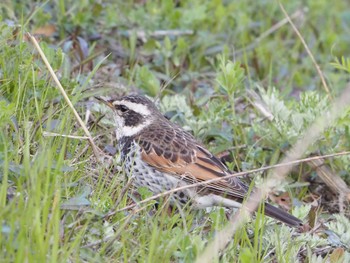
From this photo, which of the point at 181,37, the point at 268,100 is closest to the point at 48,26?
the point at 181,37

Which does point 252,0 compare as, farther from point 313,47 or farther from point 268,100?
point 268,100

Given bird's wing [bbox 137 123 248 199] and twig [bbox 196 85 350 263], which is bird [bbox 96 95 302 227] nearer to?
bird's wing [bbox 137 123 248 199]

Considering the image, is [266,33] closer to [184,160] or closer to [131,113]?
[131,113]

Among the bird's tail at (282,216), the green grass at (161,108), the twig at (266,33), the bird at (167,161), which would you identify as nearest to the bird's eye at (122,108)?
the bird at (167,161)

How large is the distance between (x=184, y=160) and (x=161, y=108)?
132 centimetres

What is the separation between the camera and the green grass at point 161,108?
536 cm

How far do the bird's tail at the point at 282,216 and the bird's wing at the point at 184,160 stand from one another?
1.11 ft

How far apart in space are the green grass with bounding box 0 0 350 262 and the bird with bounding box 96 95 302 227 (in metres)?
0.16

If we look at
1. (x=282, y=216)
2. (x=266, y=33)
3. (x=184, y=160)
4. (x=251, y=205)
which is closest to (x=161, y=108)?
(x=184, y=160)

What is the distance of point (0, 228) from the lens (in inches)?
191

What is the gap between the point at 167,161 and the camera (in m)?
6.97

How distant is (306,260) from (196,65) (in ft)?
12.6

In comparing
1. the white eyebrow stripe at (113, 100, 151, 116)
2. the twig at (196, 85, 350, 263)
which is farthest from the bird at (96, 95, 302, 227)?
the twig at (196, 85, 350, 263)

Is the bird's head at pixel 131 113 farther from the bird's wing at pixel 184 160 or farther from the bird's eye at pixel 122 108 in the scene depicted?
the bird's wing at pixel 184 160
